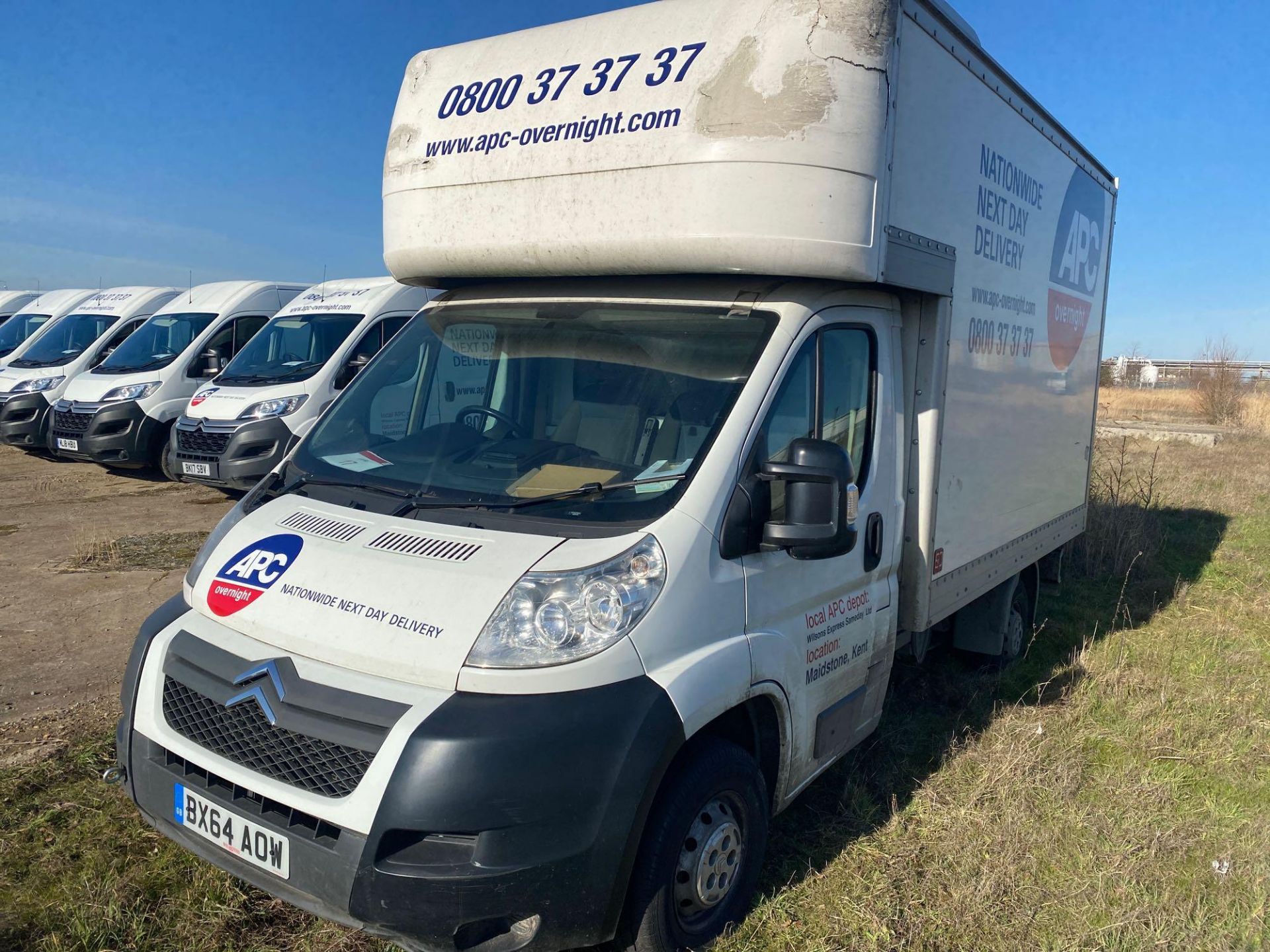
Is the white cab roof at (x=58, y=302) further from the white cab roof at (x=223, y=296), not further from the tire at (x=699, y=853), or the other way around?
the tire at (x=699, y=853)

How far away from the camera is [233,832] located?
2.62 m

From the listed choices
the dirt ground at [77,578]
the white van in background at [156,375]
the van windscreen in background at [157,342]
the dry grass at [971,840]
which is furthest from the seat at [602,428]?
the van windscreen in background at [157,342]

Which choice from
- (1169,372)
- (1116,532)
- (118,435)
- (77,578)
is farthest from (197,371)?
(1169,372)

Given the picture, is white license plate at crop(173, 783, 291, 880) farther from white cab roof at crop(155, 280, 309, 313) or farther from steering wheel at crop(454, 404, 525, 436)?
white cab roof at crop(155, 280, 309, 313)

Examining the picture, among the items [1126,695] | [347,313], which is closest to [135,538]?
[347,313]

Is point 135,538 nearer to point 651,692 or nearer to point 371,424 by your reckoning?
point 371,424

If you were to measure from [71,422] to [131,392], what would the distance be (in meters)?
1.01

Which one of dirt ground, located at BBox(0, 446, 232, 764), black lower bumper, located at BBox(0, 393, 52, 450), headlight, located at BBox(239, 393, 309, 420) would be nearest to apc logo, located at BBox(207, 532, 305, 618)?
dirt ground, located at BBox(0, 446, 232, 764)

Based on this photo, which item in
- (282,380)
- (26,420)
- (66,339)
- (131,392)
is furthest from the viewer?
(66,339)

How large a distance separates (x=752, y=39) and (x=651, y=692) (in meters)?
2.28

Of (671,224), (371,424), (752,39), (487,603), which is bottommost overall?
(487,603)

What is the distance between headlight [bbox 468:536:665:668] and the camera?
2555 mm

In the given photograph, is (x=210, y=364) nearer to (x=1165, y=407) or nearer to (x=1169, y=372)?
(x=1165, y=407)

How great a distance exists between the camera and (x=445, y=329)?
3.90 meters
